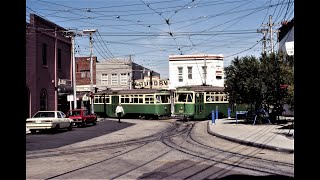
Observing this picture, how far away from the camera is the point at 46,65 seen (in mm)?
33125

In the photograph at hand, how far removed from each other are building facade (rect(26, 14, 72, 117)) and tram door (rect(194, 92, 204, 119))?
12.6 metres

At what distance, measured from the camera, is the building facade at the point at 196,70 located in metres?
50.9

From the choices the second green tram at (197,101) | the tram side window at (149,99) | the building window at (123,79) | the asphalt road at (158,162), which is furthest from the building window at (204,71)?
the asphalt road at (158,162)

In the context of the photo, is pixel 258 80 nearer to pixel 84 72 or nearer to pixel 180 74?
pixel 180 74

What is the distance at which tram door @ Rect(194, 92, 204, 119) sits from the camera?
3456cm

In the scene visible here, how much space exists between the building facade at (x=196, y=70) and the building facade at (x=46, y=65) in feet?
→ 54.3

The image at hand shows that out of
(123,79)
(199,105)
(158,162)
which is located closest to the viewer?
(158,162)

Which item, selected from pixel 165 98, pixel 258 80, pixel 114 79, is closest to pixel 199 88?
pixel 165 98

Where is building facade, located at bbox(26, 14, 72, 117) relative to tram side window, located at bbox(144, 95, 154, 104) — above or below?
above

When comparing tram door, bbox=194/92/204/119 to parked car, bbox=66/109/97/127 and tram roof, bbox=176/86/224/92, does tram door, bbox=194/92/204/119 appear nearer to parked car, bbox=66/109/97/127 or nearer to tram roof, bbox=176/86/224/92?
tram roof, bbox=176/86/224/92

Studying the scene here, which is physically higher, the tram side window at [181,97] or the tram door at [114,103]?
the tram side window at [181,97]

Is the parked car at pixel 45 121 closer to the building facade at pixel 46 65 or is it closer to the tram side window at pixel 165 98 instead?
the building facade at pixel 46 65

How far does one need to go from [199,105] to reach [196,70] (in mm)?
16687

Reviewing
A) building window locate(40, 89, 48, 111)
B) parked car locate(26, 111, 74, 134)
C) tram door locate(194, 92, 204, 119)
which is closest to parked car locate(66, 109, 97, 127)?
building window locate(40, 89, 48, 111)
